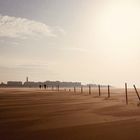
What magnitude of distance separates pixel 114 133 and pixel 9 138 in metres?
3.21

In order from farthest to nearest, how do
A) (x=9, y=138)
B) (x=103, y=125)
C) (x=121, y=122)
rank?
(x=121, y=122)
(x=103, y=125)
(x=9, y=138)

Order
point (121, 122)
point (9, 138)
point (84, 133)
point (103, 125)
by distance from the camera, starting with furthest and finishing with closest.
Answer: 1. point (121, 122)
2. point (103, 125)
3. point (84, 133)
4. point (9, 138)

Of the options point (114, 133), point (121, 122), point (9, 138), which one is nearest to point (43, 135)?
point (9, 138)

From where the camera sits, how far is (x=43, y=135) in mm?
8617

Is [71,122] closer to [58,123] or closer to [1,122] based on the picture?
[58,123]

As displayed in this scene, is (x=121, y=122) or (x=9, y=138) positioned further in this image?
(x=121, y=122)

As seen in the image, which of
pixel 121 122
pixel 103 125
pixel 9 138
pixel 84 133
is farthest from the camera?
pixel 121 122

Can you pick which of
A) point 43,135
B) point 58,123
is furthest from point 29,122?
point 43,135

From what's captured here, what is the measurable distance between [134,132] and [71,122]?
2865 millimetres

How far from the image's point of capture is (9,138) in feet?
27.2

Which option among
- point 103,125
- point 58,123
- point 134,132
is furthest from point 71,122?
point 134,132

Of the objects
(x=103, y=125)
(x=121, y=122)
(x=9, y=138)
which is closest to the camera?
(x=9, y=138)

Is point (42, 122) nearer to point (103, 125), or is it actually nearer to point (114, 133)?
point (103, 125)

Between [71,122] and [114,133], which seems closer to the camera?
[114,133]
